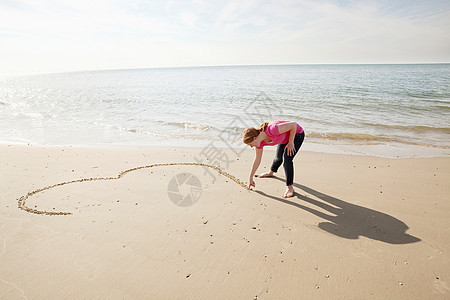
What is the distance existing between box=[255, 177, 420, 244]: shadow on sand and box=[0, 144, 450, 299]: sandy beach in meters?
0.02

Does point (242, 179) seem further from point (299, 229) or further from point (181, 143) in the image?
point (181, 143)

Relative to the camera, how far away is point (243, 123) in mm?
11602

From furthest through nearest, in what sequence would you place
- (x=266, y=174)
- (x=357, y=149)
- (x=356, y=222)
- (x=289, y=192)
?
(x=357, y=149), (x=266, y=174), (x=289, y=192), (x=356, y=222)

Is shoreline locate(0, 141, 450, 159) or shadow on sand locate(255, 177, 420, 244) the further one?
shoreline locate(0, 141, 450, 159)

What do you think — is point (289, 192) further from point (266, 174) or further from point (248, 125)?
point (248, 125)

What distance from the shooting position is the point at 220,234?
330cm

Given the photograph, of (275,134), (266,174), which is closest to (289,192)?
(266,174)

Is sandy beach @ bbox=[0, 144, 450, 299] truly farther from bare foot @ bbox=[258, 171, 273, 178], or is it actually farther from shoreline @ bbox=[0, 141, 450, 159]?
shoreline @ bbox=[0, 141, 450, 159]

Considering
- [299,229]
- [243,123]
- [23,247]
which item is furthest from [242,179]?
[243,123]

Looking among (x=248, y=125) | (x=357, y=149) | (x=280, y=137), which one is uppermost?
(x=280, y=137)

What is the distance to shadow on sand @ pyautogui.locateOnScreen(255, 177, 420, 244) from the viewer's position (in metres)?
3.23

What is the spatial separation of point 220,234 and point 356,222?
2001mm

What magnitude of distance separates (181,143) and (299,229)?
566cm

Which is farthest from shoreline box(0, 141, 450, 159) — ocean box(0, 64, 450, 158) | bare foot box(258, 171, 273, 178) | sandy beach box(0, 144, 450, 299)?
bare foot box(258, 171, 273, 178)
